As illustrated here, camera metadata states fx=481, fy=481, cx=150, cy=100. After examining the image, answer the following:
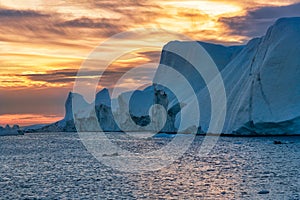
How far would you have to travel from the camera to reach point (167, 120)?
54688 mm

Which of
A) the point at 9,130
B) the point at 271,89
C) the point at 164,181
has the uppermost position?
the point at 271,89

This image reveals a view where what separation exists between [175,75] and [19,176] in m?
45.7

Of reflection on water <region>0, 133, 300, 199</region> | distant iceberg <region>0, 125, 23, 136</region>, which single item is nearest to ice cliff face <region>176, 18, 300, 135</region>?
reflection on water <region>0, 133, 300, 199</region>

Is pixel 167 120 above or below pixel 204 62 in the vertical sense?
below

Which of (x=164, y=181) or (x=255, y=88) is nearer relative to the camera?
(x=164, y=181)

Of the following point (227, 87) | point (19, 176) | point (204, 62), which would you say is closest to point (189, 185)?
point (19, 176)

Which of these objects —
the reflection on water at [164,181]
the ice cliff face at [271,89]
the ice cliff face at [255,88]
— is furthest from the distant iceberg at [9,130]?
the reflection on water at [164,181]

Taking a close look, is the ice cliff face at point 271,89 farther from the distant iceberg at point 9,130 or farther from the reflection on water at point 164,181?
the distant iceberg at point 9,130

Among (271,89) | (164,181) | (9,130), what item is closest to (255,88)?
(271,89)

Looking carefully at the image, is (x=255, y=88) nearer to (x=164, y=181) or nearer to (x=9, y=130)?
(x=164, y=181)

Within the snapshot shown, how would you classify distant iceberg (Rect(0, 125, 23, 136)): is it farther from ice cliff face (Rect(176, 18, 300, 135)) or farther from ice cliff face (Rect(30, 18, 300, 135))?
ice cliff face (Rect(176, 18, 300, 135))

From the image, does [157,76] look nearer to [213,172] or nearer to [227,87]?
[227,87]

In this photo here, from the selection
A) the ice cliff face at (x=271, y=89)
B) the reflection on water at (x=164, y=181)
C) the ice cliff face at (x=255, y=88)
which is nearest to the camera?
the reflection on water at (x=164, y=181)

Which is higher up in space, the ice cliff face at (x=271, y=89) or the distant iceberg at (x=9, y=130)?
the ice cliff face at (x=271, y=89)
